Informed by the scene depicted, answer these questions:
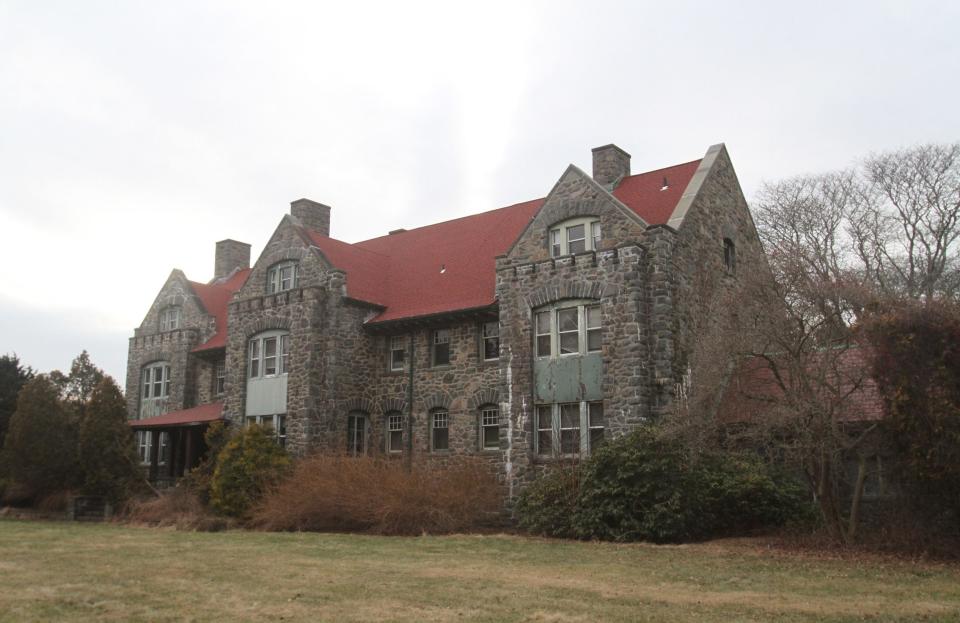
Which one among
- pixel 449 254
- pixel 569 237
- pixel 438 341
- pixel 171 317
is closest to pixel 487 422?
pixel 438 341

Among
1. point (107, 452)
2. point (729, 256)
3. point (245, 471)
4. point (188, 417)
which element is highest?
point (729, 256)

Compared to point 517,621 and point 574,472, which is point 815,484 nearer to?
point 574,472

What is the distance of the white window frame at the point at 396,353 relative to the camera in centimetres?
2908

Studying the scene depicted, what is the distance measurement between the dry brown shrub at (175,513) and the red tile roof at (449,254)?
26.3ft

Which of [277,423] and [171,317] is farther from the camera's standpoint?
[171,317]

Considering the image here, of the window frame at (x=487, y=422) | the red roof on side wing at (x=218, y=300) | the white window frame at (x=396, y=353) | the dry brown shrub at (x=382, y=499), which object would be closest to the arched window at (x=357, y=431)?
the white window frame at (x=396, y=353)

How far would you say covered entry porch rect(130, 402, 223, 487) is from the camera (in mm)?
31578

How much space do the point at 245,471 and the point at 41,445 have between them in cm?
889

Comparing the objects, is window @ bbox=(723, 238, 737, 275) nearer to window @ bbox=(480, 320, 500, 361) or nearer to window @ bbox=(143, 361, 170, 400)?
window @ bbox=(480, 320, 500, 361)

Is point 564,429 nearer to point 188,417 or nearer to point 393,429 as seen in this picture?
point 393,429

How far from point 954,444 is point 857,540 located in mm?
2822

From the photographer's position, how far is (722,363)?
59.5 feet

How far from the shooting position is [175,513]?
1024 inches

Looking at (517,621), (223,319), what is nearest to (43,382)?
(223,319)
